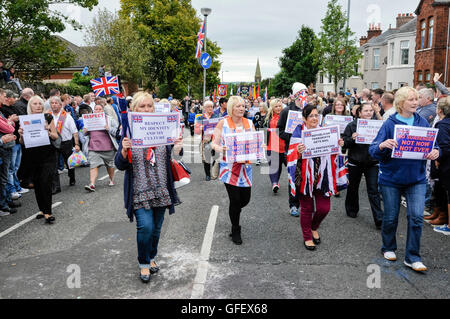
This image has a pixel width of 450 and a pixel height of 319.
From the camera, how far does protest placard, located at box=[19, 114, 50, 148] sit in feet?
21.0

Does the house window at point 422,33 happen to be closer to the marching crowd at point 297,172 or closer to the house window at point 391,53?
the house window at point 391,53

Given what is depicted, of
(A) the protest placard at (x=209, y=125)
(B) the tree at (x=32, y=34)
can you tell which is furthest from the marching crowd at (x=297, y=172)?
(B) the tree at (x=32, y=34)

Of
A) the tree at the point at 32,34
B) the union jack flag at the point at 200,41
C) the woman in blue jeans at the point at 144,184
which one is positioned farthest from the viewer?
the union jack flag at the point at 200,41

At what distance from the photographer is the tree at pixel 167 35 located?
43438 mm

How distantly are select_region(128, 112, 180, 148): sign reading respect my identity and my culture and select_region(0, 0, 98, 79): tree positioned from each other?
52.1 ft

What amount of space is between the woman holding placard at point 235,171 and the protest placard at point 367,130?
1927 mm

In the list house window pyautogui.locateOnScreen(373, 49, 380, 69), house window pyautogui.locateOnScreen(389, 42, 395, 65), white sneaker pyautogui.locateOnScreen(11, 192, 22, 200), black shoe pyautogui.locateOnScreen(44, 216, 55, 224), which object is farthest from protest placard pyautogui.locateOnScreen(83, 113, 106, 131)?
house window pyautogui.locateOnScreen(373, 49, 380, 69)

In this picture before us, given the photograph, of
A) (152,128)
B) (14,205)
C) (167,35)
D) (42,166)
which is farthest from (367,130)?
(167,35)

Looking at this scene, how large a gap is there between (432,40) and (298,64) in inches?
1322

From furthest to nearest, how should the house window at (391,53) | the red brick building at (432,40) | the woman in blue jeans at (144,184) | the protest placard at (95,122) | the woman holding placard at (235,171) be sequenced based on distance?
1. the house window at (391,53)
2. the red brick building at (432,40)
3. the protest placard at (95,122)
4. the woman holding placard at (235,171)
5. the woman in blue jeans at (144,184)

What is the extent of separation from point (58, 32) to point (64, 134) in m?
12.5

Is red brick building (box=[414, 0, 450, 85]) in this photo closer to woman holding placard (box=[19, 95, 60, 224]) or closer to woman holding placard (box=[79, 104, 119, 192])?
woman holding placard (box=[79, 104, 119, 192])
